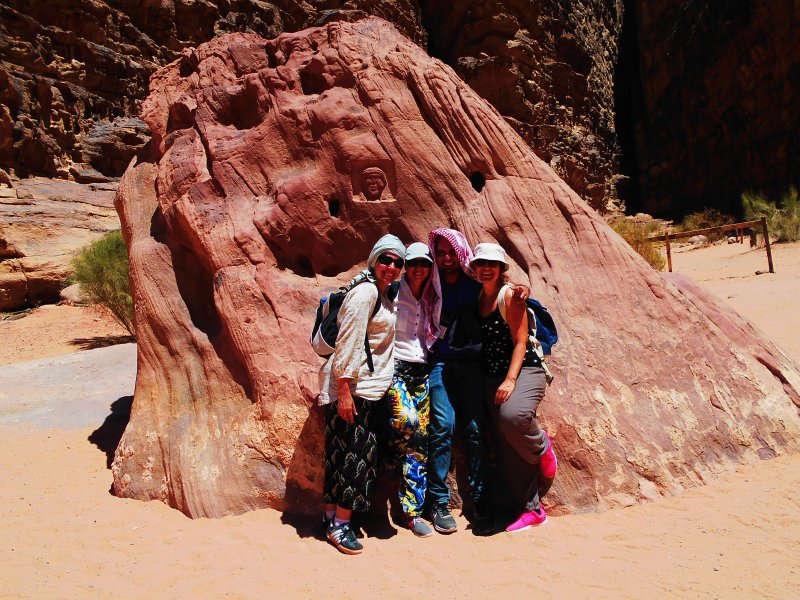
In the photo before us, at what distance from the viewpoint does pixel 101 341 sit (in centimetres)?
1171

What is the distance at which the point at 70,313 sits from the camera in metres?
13.5

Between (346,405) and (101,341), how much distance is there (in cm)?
1053

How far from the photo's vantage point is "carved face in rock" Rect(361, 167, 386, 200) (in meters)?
4.24

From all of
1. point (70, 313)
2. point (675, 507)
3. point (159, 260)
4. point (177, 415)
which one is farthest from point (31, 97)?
point (675, 507)

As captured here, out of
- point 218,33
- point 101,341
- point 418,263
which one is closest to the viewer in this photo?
point 418,263

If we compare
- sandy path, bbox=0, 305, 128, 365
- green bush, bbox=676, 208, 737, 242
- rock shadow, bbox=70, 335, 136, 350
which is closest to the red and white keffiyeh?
rock shadow, bbox=70, 335, 136, 350

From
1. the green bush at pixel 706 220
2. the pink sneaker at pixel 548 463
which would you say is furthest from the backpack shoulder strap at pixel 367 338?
the green bush at pixel 706 220

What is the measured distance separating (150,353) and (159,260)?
76cm

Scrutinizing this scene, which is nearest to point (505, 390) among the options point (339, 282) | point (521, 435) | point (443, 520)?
point (521, 435)

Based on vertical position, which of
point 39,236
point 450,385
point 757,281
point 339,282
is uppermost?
point 39,236

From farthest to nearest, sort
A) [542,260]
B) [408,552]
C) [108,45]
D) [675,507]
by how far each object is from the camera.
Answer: [108,45]
[542,260]
[675,507]
[408,552]

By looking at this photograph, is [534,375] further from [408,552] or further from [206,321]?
[206,321]

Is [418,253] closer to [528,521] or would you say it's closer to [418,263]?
[418,263]

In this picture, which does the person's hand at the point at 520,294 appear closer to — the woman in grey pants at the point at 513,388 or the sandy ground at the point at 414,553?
the woman in grey pants at the point at 513,388
